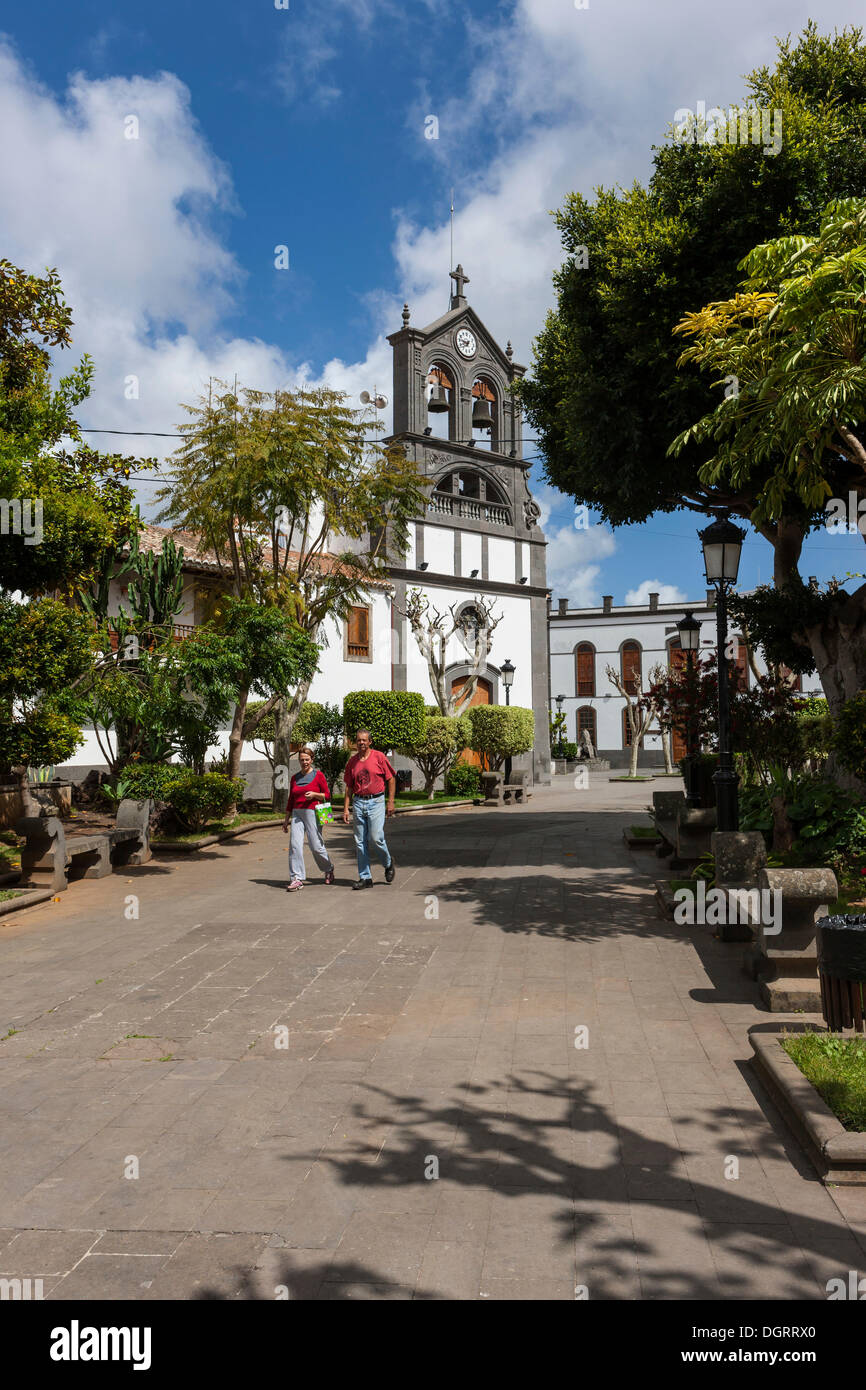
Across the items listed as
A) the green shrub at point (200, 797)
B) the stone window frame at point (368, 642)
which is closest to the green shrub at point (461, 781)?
the stone window frame at point (368, 642)

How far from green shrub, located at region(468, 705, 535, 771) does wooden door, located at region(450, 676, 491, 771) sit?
1842 mm

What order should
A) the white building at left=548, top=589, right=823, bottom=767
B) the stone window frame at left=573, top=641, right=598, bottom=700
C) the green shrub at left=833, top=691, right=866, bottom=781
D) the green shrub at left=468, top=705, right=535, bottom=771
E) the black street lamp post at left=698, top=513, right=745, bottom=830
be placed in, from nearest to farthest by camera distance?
1. the green shrub at left=833, top=691, right=866, bottom=781
2. the black street lamp post at left=698, top=513, right=745, bottom=830
3. the green shrub at left=468, top=705, right=535, bottom=771
4. the white building at left=548, top=589, right=823, bottom=767
5. the stone window frame at left=573, top=641, right=598, bottom=700

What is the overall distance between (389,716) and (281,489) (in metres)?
8.31

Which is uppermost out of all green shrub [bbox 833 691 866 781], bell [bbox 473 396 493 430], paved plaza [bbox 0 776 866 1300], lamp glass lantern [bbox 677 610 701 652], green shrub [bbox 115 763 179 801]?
bell [bbox 473 396 493 430]

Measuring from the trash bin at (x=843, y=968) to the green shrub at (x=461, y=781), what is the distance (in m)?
21.1

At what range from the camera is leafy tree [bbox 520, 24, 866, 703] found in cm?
1074

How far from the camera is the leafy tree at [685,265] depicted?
1074 cm

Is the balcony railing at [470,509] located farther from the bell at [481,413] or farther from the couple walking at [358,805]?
the couple walking at [358,805]

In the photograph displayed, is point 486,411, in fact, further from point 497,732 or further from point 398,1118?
point 398,1118

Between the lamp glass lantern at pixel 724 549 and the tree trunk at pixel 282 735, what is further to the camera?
the tree trunk at pixel 282 735

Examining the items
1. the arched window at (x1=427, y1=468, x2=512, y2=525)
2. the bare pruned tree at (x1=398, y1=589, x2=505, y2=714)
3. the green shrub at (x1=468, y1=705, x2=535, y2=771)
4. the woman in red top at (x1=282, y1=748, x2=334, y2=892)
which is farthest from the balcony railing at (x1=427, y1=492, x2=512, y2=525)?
the woman in red top at (x1=282, y1=748, x2=334, y2=892)

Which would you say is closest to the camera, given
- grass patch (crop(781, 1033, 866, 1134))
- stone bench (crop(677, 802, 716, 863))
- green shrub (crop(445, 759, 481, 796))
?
grass patch (crop(781, 1033, 866, 1134))

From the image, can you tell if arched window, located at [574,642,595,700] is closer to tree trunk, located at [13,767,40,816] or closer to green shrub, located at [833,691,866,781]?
tree trunk, located at [13,767,40,816]
